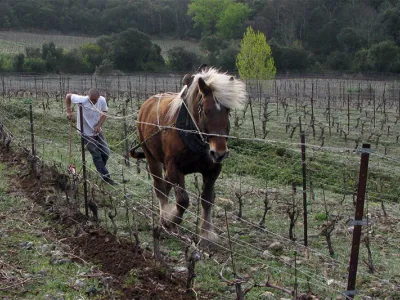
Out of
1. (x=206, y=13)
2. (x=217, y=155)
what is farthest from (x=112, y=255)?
(x=206, y=13)

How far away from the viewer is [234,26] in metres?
74.8

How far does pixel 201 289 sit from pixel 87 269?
1.10 meters

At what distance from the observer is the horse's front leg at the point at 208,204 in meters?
5.83

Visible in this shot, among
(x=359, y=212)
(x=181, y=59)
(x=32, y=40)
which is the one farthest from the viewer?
(x=32, y=40)

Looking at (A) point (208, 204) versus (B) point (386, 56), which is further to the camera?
(B) point (386, 56)

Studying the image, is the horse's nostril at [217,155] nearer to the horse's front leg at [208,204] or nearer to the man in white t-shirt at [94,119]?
the horse's front leg at [208,204]

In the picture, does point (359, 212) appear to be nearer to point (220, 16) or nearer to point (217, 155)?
point (217, 155)

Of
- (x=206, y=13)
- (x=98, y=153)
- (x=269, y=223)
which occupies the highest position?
(x=206, y=13)

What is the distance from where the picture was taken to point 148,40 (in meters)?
54.8

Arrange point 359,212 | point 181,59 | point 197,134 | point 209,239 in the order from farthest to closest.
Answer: point 181,59, point 209,239, point 197,134, point 359,212

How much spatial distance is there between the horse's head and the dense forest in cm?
4622

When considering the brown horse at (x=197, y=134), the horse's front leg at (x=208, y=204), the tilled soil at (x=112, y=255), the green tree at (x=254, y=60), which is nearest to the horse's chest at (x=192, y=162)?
the brown horse at (x=197, y=134)

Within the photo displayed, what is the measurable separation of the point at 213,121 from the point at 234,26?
71.5 metres

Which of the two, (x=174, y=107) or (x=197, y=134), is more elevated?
(x=174, y=107)
